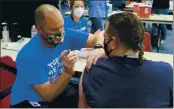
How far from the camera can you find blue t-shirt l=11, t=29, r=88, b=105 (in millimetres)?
1658

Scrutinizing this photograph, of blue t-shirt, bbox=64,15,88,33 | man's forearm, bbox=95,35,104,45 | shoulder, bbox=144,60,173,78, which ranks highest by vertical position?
blue t-shirt, bbox=64,15,88,33

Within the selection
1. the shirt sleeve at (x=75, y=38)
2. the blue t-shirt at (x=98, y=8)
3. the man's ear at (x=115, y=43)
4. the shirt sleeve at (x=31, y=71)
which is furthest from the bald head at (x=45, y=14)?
the blue t-shirt at (x=98, y=8)

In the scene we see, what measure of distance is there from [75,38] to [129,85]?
888mm

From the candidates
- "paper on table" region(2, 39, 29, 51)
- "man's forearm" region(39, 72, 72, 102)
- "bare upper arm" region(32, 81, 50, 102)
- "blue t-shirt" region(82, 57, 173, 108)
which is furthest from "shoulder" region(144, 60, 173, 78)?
"paper on table" region(2, 39, 29, 51)

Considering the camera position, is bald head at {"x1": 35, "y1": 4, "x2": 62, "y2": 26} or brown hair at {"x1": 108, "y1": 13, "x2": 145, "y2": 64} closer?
brown hair at {"x1": 108, "y1": 13, "x2": 145, "y2": 64}

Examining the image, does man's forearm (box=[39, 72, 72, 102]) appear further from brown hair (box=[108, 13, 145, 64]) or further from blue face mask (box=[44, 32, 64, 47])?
brown hair (box=[108, 13, 145, 64])

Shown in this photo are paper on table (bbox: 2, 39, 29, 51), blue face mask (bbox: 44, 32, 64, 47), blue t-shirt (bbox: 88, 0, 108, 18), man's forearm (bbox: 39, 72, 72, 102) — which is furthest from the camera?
blue t-shirt (bbox: 88, 0, 108, 18)

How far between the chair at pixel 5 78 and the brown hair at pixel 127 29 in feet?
3.50

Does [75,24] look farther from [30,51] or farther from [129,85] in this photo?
[129,85]

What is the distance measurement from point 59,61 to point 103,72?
1.92 ft

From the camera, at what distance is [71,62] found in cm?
160

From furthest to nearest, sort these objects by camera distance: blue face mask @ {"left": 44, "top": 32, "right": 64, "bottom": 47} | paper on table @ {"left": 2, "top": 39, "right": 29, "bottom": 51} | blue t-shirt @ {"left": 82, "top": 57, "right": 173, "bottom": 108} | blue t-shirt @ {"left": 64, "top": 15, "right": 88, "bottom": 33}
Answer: blue t-shirt @ {"left": 64, "top": 15, "right": 88, "bottom": 33}
paper on table @ {"left": 2, "top": 39, "right": 29, "bottom": 51}
blue face mask @ {"left": 44, "top": 32, "right": 64, "bottom": 47}
blue t-shirt @ {"left": 82, "top": 57, "right": 173, "bottom": 108}

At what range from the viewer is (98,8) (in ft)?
17.3

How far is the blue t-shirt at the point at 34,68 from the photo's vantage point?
166 cm
